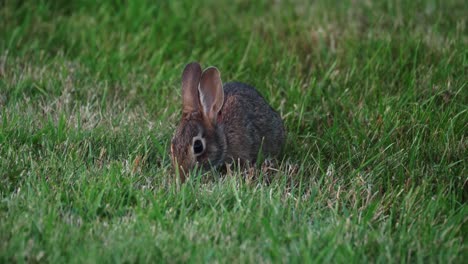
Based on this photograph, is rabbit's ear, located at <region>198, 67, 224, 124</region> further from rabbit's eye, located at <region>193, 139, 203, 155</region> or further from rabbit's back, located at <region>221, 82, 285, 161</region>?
rabbit's eye, located at <region>193, 139, 203, 155</region>

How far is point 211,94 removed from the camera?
16.2 ft

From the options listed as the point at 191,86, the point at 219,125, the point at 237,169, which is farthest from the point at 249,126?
the point at 191,86

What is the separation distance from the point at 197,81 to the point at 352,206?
130cm

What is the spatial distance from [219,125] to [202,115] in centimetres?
17

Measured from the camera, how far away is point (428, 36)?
21.3 feet

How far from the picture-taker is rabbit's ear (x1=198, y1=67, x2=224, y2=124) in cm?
491

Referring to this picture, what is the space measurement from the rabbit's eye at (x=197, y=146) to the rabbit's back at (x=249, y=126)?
0.31 metres

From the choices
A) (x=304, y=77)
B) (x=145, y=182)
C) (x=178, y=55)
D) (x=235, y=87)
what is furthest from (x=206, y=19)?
(x=145, y=182)

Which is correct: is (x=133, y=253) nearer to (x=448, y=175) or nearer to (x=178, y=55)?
(x=448, y=175)

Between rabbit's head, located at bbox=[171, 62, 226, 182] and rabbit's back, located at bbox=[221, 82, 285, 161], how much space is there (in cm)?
12

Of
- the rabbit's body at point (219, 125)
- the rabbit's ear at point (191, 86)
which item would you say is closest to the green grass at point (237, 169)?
the rabbit's body at point (219, 125)

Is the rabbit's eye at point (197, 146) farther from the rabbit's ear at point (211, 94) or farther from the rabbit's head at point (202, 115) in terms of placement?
the rabbit's ear at point (211, 94)

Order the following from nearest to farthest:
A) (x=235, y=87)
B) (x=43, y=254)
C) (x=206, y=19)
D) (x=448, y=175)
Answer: (x=43, y=254) → (x=448, y=175) → (x=235, y=87) → (x=206, y=19)

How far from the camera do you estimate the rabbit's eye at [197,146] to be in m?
4.66
